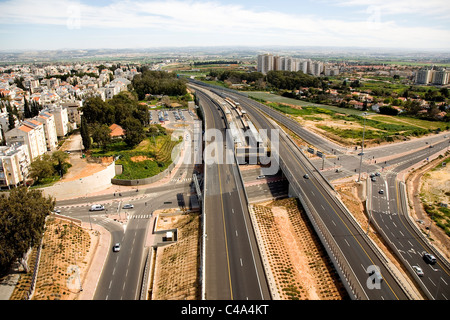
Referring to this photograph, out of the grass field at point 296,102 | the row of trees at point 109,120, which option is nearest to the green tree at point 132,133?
the row of trees at point 109,120

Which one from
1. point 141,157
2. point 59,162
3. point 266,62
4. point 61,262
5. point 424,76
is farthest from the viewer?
point 266,62

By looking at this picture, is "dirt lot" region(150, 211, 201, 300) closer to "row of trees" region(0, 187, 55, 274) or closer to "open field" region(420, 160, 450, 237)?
"row of trees" region(0, 187, 55, 274)

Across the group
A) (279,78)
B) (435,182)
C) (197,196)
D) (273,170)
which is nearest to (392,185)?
(435,182)

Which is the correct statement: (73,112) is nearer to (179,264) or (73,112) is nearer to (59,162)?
(59,162)

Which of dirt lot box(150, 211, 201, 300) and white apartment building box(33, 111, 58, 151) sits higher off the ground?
white apartment building box(33, 111, 58, 151)

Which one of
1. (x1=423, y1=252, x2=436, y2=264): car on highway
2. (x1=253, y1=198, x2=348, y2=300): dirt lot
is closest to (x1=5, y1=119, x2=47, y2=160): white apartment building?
(x1=253, y1=198, x2=348, y2=300): dirt lot

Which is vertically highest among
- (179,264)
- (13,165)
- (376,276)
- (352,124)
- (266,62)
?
(266,62)

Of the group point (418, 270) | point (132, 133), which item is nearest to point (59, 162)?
point (132, 133)
